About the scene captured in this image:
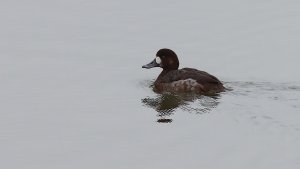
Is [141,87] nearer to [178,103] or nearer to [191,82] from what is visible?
[191,82]

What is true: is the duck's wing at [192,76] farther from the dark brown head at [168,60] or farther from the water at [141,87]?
the dark brown head at [168,60]

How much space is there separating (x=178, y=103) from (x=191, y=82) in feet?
2.82

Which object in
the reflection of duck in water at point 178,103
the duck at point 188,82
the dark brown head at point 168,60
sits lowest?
the reflection of duck in water at point 178,103

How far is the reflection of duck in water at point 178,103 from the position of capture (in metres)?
16.2

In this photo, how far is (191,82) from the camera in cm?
1786

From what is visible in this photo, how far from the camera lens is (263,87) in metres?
18.4

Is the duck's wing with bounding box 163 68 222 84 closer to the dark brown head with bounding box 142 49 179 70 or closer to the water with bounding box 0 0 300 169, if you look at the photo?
the water with bounding box 0 0 300 169

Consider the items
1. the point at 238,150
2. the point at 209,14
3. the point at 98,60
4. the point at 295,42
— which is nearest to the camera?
the point at 238,150

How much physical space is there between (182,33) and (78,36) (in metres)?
3.50

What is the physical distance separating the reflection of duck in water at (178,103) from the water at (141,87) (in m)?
0.03

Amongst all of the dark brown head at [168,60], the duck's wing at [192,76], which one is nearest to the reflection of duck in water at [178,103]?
the duck's wing at [192,76]

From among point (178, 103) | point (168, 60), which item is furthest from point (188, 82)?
point (168, 60)

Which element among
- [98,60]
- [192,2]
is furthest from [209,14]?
[98,60]

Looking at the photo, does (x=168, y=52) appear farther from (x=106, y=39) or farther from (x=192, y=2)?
(x=192, y=2)
